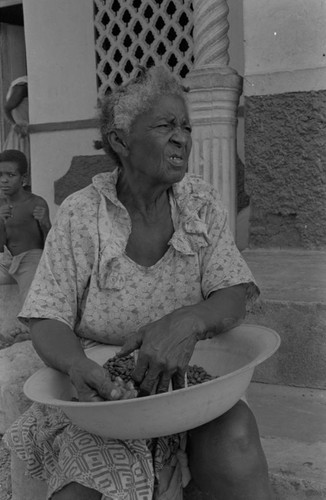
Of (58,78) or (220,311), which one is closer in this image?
(220,311)

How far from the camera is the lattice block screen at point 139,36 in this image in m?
6.03

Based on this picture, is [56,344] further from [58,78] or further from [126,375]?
[58,78]

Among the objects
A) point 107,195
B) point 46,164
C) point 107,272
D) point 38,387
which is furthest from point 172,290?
point 46,164

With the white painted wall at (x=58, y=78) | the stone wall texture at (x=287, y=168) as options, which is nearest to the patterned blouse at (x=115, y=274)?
the stone wall texture at (x=287, y=168)

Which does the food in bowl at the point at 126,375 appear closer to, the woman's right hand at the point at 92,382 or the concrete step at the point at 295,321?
the woman's right hand at the point at 92,382

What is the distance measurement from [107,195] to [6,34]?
611 centimetres

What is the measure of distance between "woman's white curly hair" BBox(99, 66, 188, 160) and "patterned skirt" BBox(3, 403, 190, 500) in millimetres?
971

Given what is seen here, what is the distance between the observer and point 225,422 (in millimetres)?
2105

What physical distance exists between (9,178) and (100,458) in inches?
156

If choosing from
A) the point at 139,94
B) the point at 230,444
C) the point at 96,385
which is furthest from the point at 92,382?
the point at 139,94

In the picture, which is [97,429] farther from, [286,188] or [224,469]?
[286,188]

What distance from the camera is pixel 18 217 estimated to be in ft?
18.5

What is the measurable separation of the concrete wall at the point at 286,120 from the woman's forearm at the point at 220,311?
1513mm

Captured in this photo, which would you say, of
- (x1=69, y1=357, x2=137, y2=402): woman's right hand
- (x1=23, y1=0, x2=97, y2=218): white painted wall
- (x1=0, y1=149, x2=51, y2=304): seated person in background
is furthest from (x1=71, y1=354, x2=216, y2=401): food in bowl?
(x1=23, y1=0, x2=97, y2=218): white painted wall
